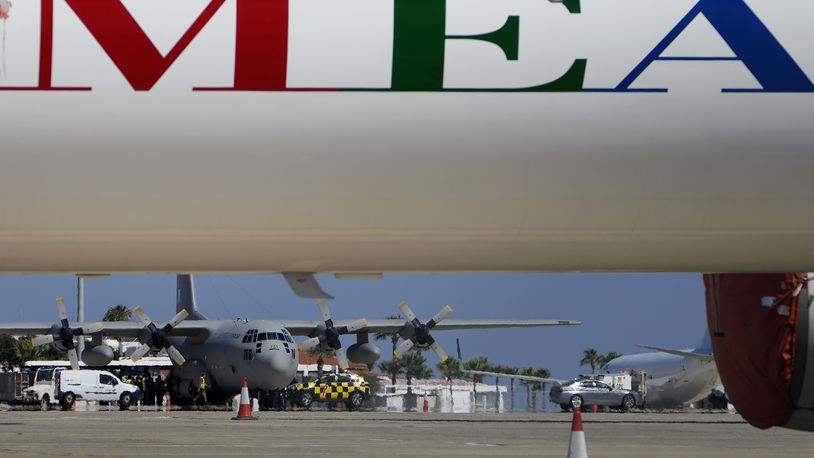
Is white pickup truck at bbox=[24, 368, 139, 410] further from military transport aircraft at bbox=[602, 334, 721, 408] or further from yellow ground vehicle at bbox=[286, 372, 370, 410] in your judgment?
military transport aircraft at bbox=[602, 334, 721, 408]

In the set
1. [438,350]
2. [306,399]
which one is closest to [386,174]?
[438,350]

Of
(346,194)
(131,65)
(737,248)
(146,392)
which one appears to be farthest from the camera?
(146,392)

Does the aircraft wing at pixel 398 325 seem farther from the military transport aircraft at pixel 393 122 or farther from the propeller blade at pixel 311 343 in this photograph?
the military transport aircraft at pixel 393 122

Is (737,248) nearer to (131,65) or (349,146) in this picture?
(349,146)

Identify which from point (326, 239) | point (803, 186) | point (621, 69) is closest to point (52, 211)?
point (326, 239)

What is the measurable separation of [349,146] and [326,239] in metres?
0.52

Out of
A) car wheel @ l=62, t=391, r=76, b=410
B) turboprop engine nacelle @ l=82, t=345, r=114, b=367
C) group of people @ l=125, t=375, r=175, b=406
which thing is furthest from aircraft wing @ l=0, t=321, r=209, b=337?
car wheel @ l=62, t=391, r=76, b=410

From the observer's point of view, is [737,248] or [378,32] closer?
[378,32]

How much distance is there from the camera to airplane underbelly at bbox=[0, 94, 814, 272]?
4.82 m

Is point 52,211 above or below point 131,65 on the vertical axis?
below

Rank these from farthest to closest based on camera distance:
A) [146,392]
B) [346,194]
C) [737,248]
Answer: [146,392], [737,248], [346,194]

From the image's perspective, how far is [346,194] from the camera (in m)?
5.03

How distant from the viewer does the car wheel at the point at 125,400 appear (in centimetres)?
4897

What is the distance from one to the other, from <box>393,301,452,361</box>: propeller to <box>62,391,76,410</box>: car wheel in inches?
605
